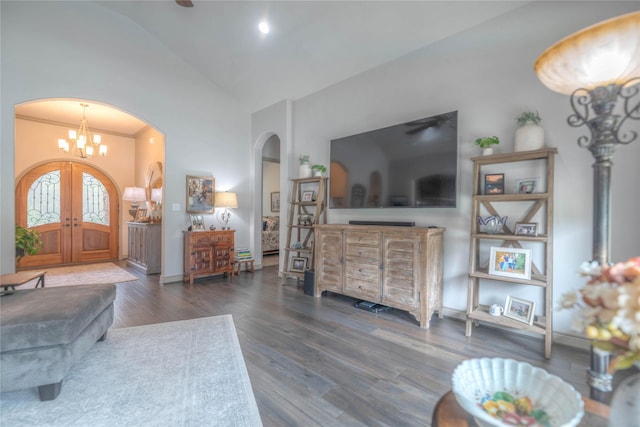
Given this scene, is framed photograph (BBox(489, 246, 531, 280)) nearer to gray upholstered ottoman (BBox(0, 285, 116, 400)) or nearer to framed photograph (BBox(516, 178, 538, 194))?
framed photograph (BBox(516, 178, 538, 194))

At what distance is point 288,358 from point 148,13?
504 cm

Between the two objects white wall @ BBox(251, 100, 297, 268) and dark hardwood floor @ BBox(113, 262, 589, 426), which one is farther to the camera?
white wall @ BBox(251, 100, 297, 268)

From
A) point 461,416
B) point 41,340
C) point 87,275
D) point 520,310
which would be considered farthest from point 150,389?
point 87,275

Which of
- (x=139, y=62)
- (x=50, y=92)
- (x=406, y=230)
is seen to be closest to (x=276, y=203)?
(x=139, y=62)

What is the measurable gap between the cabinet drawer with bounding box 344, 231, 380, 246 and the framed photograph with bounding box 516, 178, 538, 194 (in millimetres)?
1442

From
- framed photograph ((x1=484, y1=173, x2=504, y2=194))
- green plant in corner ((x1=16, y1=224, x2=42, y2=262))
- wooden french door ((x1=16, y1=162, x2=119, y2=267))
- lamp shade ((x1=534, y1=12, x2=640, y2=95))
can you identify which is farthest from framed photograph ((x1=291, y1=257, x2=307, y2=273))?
wooden french door ((x1=16, y1=162, x2=119, y2=267))

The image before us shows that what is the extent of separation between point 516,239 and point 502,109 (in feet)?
4.33

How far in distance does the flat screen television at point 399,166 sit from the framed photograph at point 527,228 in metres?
0.60

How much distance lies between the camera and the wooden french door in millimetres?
5707

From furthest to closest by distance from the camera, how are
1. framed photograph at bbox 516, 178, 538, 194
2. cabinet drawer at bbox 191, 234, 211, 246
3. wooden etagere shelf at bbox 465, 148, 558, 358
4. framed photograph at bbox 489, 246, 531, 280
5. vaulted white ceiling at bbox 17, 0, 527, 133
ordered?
cabinet drawer at bbox 191, 234, 211, 246 < vaulted white ceiling at bbox 17, 0, 527, 133 < framed photograph at bbox 516, 178, 538, 194 < framed photograph at bbox 489, 246, 531, 280 < wooden etagere shelf at bbox 465, 148, 558, 358

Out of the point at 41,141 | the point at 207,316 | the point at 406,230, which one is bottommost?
the point at 207,316

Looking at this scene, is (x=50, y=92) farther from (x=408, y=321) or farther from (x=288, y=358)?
(x=408, y=321)

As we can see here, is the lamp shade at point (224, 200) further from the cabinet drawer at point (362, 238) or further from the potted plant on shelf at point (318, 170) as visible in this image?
the cabinet drawer at point (362, 238)

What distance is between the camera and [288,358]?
2.19 meters
